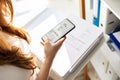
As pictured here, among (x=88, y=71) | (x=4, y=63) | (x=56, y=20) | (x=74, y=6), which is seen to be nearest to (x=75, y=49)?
(x=56, y=20)

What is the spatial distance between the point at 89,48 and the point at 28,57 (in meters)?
0.24

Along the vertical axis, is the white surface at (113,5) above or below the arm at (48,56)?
above

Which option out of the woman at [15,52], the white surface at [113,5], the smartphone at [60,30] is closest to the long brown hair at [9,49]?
the woman at [15,52]

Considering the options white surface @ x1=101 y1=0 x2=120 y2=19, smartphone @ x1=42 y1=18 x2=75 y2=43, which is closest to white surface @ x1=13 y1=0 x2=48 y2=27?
smartphone @ x1=42 y1=18 x2=75 y2=43

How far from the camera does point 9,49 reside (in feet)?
2.29

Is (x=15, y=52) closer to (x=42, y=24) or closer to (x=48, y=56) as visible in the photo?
(x=48, y=56)

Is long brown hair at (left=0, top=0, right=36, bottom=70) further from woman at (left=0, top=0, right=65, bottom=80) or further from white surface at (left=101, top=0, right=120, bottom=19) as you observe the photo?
white surface at (left=101, top=0, right=120, bottom=19)

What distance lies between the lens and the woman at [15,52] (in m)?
0.69

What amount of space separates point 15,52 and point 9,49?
24 millimetres

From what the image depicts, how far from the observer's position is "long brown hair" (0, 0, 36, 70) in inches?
27.0

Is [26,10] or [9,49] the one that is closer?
[9,49]

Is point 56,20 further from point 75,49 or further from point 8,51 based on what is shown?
point 8,51

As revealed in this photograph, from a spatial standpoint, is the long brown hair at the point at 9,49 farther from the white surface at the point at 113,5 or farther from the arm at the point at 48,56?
the white surface at the point at 113,5

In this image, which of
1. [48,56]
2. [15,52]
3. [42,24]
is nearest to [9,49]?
[15,52]
